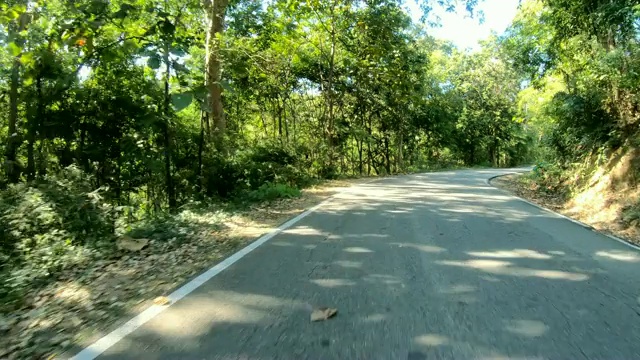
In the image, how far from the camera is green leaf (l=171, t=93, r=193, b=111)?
4910mm

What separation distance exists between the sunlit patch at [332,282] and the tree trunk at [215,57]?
9.32 meters

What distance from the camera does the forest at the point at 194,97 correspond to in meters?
6.96

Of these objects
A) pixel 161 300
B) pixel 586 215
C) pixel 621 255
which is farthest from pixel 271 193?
pixel 621 255

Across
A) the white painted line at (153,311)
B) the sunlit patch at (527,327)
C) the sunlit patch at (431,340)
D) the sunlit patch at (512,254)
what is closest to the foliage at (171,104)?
the white painted line at (153,311)

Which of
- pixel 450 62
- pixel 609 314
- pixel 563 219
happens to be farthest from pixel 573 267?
pixel 450 62

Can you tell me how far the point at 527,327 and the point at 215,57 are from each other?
484 inches

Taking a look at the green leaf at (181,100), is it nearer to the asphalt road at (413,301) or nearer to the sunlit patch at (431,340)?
the asphalt road at (413,301)

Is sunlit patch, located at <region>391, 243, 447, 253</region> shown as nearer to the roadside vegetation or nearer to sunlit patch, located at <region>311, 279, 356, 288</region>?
sunlit patch, located at <region>311, 279, 356, 288</region>

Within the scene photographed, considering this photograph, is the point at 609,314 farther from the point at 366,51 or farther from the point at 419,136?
the point at 419,136

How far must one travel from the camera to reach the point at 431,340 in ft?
12.3

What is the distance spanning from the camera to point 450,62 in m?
47.2

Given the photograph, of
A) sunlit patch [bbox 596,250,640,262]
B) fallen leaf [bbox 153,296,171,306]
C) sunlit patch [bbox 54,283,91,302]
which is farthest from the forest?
sunlit patch [bbox 596,250,640,262]

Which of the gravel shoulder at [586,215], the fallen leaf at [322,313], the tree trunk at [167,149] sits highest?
the tree trunk at [167,149]

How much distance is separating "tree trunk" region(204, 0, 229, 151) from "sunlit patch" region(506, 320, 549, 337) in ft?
36.3
